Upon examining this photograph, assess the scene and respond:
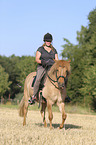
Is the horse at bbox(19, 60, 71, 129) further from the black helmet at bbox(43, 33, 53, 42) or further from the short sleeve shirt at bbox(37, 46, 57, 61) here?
the black helmet at bbox(43, 33, 53, 42)

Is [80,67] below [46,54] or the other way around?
the other way around

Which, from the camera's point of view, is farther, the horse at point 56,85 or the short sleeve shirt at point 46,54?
the short sleeve shirt at point 46,54

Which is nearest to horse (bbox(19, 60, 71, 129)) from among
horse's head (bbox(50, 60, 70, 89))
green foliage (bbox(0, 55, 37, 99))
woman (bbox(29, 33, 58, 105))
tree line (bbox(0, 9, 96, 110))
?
horse's head (bbox(50, 60, 70, 89))

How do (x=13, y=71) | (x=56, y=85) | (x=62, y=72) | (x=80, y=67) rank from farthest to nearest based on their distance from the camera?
(x=13, y=71)
(x=80, y=67)
(x=56, y=85)
(x=62, y=72)

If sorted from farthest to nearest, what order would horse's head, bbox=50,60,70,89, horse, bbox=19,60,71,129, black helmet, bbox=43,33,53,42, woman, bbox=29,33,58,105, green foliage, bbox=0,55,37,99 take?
green foliage, bbox=0,55,37,99
black helmet, bbox=43,33,53,42
woman, bbox=29,33,58,105
horse, bbox=19,60,71,129
horse's head, bbox=50,60,70,89

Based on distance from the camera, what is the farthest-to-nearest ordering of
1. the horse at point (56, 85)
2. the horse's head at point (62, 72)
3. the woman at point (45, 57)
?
the woman at point (45, 57) → the horse at point (56, 85) → the horse's head at point (62, 72)

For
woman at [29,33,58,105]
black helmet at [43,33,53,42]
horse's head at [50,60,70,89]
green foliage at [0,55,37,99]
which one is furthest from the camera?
green foliage at [0,55,37,99]

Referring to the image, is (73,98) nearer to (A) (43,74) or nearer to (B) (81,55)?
(B) (81,55)

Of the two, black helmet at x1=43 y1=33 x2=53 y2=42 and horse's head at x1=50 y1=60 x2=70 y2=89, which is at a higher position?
black helmet at x1=43 y1=33 x2=53 y2=42

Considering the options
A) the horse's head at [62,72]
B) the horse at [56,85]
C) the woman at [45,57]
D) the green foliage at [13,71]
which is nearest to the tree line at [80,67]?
the green foliage at [13,71]

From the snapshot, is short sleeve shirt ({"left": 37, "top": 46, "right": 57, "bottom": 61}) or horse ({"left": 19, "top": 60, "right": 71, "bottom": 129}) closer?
horse ({"left": 19, "top": 60, "right": 71, "bottom": 129})

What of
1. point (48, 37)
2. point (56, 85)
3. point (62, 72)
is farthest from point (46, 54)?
point (62, 72)

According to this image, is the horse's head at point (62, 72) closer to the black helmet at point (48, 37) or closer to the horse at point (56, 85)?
the horse at point (56, 85)

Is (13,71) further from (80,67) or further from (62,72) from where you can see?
(62,72)
